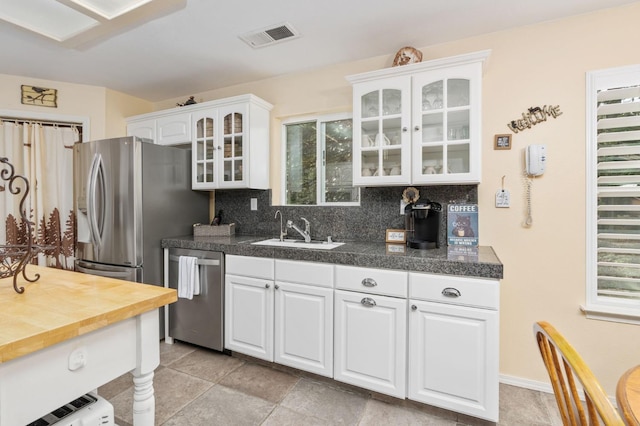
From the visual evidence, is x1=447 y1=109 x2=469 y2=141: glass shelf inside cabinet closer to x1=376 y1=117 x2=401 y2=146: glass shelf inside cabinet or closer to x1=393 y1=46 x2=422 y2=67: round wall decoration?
x1=376 y1=117 x2=401 y2=146: glass shelf inside cabinet

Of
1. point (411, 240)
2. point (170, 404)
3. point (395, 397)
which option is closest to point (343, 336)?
point (395, 397)

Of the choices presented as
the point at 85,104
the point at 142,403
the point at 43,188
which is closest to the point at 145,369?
the point at 142,403

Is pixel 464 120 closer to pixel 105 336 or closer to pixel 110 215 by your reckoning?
pixel 105 336

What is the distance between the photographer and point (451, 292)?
65.7 inches

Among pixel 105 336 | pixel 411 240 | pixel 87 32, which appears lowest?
pixel 105 336

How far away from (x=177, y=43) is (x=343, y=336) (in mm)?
2435

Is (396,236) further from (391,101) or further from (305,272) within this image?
(391,101)

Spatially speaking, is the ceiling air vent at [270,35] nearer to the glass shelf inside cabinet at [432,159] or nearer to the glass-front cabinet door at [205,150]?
the glass-front cabinet door at [205,150]

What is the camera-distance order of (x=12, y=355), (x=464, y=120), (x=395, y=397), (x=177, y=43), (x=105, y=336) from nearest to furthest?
1. (x=12, y=355)
2. (x=105, y=336)
3. (x=395, y=397)
4. (x=464, y=120)
5. (x=177, y=43)

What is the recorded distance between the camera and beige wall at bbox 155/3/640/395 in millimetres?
1924

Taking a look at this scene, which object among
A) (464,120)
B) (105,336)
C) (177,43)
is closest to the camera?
(105,336)

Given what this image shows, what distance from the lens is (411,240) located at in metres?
2.13

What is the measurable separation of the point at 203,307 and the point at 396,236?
1.65m

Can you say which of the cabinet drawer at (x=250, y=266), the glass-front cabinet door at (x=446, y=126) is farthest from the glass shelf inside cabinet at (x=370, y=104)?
the cabinet drawer at (x=250, y=266)
